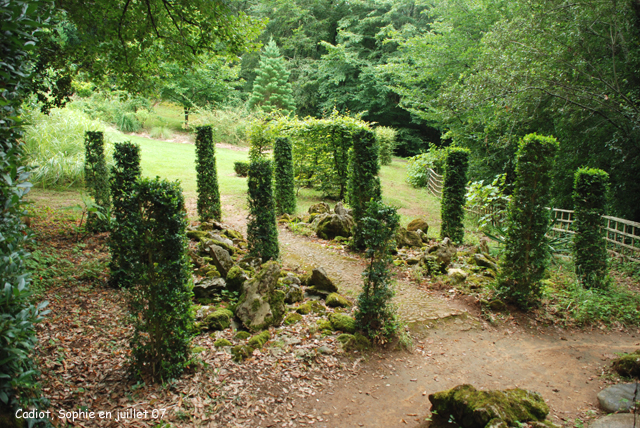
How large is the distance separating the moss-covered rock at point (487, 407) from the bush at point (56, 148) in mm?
11392

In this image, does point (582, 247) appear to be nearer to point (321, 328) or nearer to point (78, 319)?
point (321, 328)

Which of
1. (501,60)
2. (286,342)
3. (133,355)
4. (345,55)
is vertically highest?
(345,55)

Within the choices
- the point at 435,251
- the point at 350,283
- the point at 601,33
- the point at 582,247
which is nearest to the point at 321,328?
the point at 350,283

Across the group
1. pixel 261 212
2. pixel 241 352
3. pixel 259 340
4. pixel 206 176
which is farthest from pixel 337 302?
pixel 206 176

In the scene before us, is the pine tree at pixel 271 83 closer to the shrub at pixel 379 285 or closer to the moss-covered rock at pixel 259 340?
the shrub at pixel 379 285

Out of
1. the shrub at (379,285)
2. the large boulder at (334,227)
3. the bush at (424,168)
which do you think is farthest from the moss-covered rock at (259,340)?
the bush at (424,168)

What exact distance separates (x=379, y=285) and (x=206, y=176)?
21.1 feet

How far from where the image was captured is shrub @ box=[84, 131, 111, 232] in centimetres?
723

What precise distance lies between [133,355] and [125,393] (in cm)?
42

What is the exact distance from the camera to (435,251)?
7.27 m

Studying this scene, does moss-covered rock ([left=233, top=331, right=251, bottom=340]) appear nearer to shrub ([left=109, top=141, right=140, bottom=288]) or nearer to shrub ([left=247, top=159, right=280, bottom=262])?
shrub ([left=109, top=141, right=140, bottom=288])

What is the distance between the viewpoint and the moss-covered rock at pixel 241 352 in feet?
12.7

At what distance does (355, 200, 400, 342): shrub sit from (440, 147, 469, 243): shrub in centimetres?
501

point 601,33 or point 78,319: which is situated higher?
point 601,33
